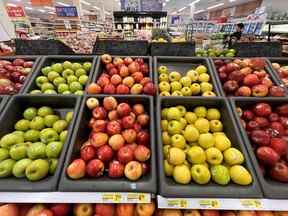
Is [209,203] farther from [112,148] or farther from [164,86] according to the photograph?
[164,86]

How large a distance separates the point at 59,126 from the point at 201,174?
0.86 metres

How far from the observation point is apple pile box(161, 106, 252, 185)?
990mm

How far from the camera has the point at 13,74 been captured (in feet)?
5.33

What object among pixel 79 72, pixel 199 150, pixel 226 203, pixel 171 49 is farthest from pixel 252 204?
pixel 171 49

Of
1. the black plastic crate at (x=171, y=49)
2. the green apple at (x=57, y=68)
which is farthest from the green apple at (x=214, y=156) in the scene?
the black plastic crate at (x=171, y=49)

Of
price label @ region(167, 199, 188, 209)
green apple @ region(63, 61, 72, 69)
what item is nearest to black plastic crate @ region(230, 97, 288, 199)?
price label @ region(167, 199, 188, 209)

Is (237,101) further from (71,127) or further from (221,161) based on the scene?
(71,127)

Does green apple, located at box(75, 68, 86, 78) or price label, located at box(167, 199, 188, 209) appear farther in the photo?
green apple, located at box(75, 68, 86, 78)

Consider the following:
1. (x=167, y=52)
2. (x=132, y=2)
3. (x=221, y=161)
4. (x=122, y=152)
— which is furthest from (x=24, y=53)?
(x=132, y=2)

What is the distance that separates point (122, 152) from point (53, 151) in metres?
0.36

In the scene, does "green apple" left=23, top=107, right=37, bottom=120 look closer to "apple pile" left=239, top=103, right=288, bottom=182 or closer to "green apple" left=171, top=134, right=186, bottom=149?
"green apple" left=171, top=134, right=186, bottom=149

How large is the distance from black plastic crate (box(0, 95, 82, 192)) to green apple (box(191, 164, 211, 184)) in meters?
0.64

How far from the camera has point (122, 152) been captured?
108 cm

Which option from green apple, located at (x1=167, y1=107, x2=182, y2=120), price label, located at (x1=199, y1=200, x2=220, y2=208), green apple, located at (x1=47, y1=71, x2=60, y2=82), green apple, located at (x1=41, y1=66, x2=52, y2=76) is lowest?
price label, located at (x1=199, y1=200, x2=220, y2=208)
